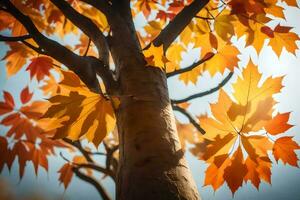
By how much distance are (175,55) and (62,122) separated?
127 centimetres

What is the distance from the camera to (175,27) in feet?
4.01

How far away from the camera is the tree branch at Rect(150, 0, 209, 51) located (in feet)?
3.87

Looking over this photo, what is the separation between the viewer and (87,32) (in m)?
1.24

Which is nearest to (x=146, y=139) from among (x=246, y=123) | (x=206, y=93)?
(x=246, y=123)

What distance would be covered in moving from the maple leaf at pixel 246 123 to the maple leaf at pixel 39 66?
1221mm

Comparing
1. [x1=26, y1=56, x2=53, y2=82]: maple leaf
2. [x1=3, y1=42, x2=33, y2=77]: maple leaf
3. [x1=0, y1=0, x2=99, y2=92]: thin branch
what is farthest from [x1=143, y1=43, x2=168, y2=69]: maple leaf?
[x1=3, y1=42, x2=33, y2=77]: maple leaf

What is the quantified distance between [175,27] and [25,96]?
1.22 meters

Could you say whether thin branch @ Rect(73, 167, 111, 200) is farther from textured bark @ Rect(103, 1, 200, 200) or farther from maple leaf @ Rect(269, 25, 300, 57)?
maple leaf @ Rect(269, 25, 300, 57)

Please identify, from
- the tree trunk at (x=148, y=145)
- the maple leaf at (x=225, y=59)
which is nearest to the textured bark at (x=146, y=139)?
the tree trunk at (x=148, y=145)

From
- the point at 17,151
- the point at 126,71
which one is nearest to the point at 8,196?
the point at 17,151

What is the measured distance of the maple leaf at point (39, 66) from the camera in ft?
5.59

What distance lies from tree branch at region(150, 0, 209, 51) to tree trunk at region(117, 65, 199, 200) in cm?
23

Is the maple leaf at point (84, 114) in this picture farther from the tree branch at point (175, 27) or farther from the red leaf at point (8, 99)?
the red leaf at point (8, 99)

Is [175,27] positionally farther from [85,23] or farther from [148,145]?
[148,145]
